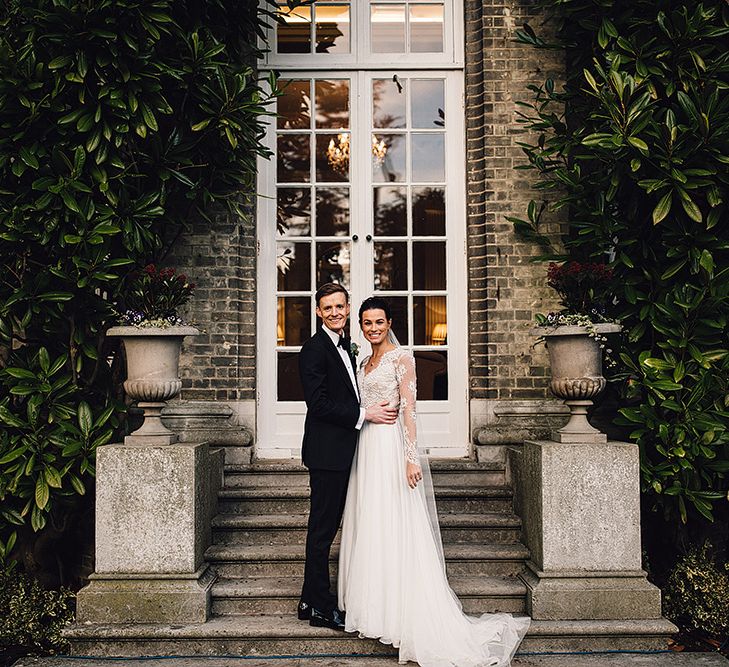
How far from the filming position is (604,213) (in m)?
5.13

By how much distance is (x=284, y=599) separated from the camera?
15.3ft

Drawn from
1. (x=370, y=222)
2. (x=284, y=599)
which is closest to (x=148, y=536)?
(x=284, y=599)

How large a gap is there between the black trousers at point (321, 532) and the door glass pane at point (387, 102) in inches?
120

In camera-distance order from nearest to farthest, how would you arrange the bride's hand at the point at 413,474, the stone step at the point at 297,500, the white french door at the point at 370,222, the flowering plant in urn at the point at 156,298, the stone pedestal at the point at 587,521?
the bride's hand at the point at 413,474 < the stone pedestal at the point at 587,521 < the flowering plant in urn at the point at 156,298 < the stone step at the point at 297,500 < the white french door at the point at 370,222

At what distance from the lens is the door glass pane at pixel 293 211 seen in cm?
607

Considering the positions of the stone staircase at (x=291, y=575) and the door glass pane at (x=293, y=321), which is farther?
the door glass pane at (x=293, y=321)

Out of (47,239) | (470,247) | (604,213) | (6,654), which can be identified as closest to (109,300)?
(47,239)

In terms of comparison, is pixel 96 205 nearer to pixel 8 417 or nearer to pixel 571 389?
pixel 8 417

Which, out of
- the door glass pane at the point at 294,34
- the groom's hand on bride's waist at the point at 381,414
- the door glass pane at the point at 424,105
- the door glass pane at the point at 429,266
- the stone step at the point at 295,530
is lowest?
the stone step at the point at 295,530

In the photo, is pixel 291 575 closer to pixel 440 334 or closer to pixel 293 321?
pixel 293 321

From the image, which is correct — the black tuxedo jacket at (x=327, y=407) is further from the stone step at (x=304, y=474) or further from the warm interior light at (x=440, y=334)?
the warm interior light at (x=440, y=334)

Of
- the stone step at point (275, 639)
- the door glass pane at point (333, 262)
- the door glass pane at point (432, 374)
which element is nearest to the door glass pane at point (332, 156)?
the door glass pane at point (333, 262)

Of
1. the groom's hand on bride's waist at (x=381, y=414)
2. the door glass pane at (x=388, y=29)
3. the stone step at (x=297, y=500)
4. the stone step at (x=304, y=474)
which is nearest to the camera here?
the groom's hand on bride's waist at (x=381, y=414)

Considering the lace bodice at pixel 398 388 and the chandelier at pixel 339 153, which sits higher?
the chandelier at pixel 339 153
